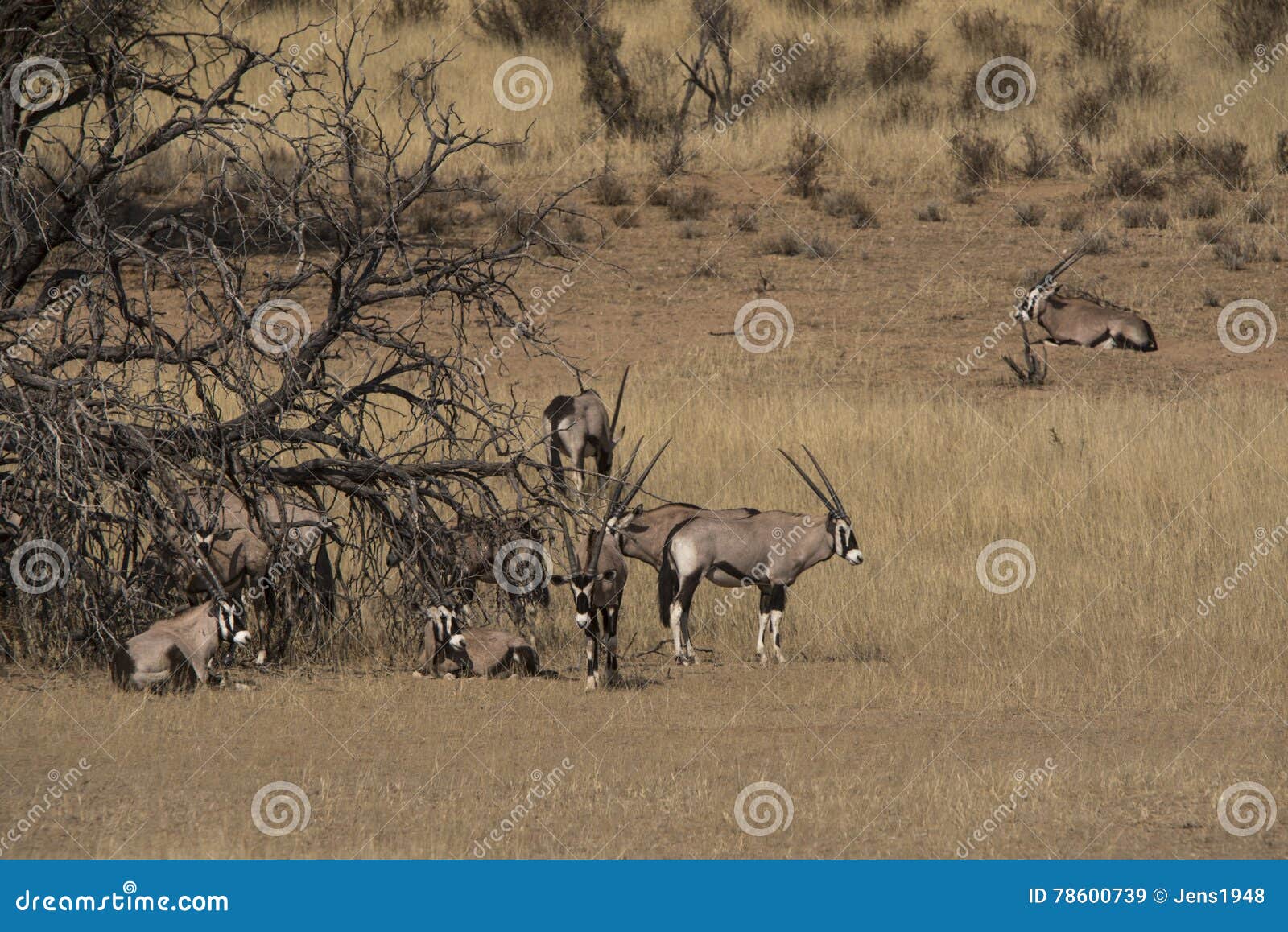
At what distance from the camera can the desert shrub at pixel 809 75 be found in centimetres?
3200

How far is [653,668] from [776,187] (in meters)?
17.9

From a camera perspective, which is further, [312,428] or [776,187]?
[776,187]

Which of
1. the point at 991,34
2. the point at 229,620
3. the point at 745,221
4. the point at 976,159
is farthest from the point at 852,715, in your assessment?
the point at 991,34

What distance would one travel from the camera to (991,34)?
1395 inches

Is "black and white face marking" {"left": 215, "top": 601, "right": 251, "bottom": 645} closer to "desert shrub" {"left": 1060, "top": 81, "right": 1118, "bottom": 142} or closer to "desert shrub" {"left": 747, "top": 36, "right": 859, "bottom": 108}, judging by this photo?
"desert shrub" {"left": 1060, "top": 81, "right": 1118, "bottom": 142}

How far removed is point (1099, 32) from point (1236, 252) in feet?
37.6

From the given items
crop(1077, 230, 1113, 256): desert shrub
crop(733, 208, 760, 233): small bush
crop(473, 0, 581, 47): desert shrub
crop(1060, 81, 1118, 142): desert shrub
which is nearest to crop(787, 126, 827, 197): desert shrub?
crop(733, 208, 760, 233): small bush

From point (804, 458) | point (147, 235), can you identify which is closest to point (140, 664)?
point (147, 235)

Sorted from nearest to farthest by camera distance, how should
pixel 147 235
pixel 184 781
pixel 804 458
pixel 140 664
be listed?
pixel 184 781, pixel 140 664, pixel 147 235, pixel 804 458

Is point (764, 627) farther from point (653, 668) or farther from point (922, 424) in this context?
point (922, 424)

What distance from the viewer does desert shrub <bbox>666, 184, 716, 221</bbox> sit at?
2598 cm

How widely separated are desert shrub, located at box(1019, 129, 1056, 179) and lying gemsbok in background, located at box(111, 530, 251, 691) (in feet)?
67.8

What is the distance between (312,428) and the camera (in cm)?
1050

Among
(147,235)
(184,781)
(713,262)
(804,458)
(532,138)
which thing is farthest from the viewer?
(532,138)
